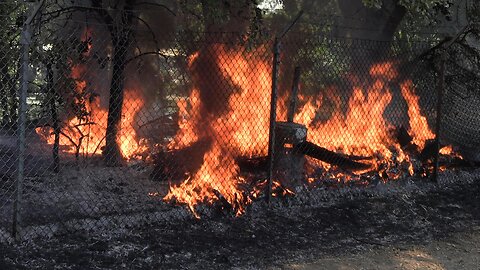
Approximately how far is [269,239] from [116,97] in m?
3.87

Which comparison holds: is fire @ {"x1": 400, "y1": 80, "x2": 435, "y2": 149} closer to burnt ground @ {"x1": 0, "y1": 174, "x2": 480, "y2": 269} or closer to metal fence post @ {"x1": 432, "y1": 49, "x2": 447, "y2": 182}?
metal fence post @ {"x1": 432, "y1": 49, "x2": 447, "y2": 182}

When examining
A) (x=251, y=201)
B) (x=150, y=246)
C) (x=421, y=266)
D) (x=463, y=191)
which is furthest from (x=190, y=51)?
(x=463, y=191)

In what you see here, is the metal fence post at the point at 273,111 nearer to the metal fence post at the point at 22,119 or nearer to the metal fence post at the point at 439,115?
the metal fence post at the point at 22,119

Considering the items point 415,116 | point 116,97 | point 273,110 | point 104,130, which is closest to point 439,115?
point 415,116

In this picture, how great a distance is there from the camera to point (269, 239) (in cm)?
541

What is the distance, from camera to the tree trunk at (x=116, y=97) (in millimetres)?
7324

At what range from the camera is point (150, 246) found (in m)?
4.89

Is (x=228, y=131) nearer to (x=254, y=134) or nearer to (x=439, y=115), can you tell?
(x=254, y=134)

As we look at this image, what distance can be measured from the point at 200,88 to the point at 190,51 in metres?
0.71

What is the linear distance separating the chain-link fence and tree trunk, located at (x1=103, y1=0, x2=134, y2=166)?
0.9 inches

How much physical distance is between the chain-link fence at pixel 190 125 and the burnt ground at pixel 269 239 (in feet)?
0.98

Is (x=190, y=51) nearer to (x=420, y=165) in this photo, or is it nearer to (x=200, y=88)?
(x=200, y=88)

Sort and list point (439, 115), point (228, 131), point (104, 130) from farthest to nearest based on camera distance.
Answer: point (104, 130), point (439, 115), point (228, 131)

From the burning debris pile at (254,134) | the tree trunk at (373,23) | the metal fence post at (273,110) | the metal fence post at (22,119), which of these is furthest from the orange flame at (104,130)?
the tree trunk at (373,23)
